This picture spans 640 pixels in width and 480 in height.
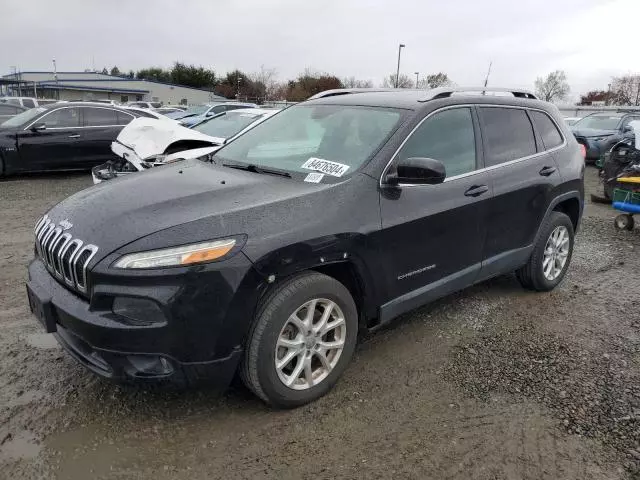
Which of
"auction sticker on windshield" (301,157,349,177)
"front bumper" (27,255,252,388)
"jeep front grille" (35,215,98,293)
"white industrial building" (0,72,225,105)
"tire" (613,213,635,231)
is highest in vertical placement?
"white industrial building" (0,72,225,105)

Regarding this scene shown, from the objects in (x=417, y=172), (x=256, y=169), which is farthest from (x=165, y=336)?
(x=417, y=172)

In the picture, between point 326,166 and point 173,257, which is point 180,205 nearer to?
point 173,257

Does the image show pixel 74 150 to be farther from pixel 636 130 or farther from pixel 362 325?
pixel 636 130

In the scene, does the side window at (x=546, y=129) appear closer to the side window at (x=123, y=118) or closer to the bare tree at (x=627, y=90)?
the side window at (x=123, y=118)

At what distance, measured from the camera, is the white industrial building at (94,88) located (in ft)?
191

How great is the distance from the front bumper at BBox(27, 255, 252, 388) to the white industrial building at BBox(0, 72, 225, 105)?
6016 centimetres

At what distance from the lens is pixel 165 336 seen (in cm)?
243

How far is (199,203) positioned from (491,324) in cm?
261

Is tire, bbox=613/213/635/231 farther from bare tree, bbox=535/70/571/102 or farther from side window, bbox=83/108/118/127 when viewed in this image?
bare tree, bbox=535/70/571/102

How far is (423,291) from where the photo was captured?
3484mm

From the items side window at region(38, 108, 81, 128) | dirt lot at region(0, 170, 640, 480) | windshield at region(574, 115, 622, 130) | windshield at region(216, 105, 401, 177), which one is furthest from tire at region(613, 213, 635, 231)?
side window at region(38, 108, 81, 128)

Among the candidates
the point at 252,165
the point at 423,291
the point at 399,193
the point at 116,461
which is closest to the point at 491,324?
the point at 423,291

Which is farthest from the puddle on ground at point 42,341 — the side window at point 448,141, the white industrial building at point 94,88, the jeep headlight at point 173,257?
the white industrial building at point 94,88

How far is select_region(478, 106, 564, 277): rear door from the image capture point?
3.93 meters
